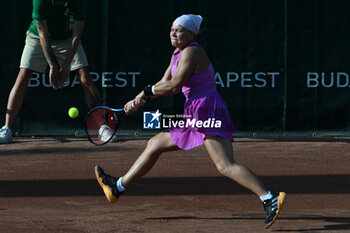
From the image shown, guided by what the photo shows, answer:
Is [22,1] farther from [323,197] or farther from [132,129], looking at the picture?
[323,197]

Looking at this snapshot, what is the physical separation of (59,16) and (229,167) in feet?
13.9

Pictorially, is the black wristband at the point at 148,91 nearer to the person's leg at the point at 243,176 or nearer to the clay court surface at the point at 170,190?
the person's leg at the point at 243,176

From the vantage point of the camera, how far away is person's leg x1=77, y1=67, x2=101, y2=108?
862cm

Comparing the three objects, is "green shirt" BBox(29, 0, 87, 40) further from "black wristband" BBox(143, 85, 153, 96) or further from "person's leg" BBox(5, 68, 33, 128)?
"black wristband" BBox(143, 85, 153, 96)

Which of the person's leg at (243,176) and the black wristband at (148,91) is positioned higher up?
the black wristband at (148,91)

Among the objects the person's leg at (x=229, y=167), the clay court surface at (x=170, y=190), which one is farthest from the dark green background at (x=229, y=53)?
the person's leg at (x=229, y=167)

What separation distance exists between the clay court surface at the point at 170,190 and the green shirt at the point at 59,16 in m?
1.24

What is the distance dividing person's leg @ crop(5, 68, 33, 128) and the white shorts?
0.10 m

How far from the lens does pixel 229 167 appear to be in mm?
4734

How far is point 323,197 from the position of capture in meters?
5.77

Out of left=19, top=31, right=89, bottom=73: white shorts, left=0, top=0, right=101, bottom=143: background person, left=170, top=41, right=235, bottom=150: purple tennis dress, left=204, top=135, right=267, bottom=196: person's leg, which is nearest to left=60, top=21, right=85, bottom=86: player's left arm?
left=0, top=0, right=101, bottom=143: background person

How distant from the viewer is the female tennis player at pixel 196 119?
15.5 ft

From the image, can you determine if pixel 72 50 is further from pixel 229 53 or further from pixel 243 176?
pixel 243 176

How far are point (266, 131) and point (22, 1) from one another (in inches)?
127
